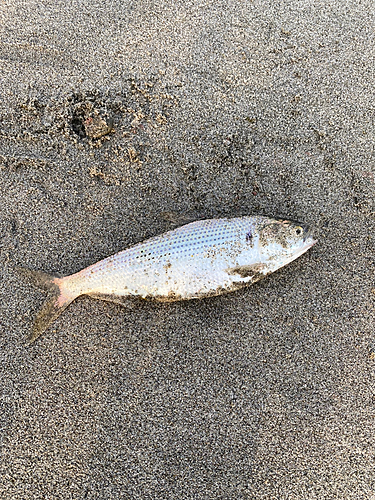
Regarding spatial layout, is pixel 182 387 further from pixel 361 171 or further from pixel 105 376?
pixel 361 171

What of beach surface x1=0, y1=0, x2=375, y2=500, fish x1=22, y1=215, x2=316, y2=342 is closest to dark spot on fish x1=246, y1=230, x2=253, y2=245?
fish x1=22, y1=215, x2=316, y2=342

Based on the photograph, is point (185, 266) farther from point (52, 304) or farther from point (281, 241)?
point (52, 304)

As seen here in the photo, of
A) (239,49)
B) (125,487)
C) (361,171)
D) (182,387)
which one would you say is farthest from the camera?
(239,49)

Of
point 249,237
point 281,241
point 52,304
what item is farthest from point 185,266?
point 52,304

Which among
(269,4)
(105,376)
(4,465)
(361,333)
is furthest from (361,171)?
(4,465)

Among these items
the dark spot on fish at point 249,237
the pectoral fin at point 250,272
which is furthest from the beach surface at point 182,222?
the dark spot on fish at point 249,237

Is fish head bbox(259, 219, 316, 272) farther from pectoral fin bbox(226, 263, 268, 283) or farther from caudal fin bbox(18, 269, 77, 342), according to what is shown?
caudal fin bbox(18, 269, 77, 342)

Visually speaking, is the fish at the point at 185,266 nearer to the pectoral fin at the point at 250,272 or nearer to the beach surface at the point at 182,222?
the pectoral fin at the point at 250,272
